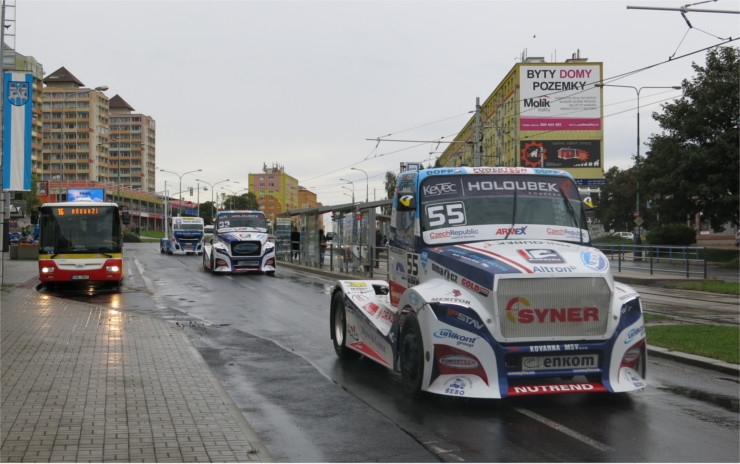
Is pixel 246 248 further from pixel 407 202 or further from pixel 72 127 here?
pixel 72 127

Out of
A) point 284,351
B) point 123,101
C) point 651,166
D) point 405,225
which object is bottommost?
point 284,351

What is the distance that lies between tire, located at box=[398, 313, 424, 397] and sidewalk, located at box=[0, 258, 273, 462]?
1.77 meters

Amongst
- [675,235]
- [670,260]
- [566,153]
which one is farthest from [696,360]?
[566,153]

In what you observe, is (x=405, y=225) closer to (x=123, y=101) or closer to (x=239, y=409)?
(x=239, y=409)

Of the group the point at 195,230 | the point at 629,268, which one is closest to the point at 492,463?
the point at 629,268

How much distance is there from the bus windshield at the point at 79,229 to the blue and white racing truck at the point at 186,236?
98.0 feet

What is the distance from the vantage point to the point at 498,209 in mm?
8000

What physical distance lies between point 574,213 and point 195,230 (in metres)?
46.6

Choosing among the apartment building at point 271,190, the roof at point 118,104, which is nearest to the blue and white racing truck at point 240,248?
the apartment building at point 271,190

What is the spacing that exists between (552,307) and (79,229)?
60.3 feet

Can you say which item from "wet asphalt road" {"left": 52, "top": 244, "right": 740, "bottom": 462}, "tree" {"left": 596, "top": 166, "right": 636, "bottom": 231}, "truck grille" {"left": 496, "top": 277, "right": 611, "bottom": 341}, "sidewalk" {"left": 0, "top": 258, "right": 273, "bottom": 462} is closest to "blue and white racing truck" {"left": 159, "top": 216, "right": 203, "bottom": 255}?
"sidewalk" {"left": 0, "top": 258, "right": 273, "bottom": 462}

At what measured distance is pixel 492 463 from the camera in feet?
17.6

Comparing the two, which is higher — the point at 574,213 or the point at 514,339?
the point at 574,213

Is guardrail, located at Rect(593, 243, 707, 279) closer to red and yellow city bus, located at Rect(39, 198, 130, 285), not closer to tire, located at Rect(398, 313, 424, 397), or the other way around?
red and yellow city bus, located at Rect(39, 198, 130, 285)
